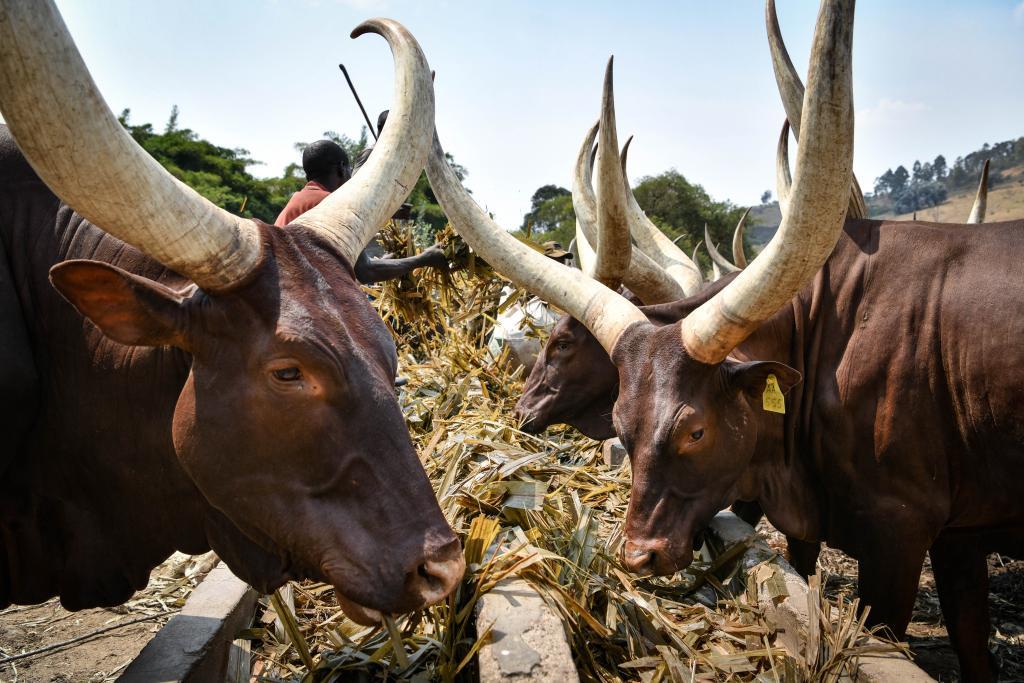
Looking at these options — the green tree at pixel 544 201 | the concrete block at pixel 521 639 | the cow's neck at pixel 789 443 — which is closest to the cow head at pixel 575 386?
the cow's neck at pixel 789 443

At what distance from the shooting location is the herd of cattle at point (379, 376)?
160 centimetres

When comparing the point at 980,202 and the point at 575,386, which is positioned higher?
the point at 980,202

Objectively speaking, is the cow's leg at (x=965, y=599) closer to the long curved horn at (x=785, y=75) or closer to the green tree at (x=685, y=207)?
the long curved horn at (x=785, y=75)

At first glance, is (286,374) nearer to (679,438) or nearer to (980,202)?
(679,438)

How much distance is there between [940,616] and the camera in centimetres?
423

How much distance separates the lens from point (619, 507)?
3.52 meters

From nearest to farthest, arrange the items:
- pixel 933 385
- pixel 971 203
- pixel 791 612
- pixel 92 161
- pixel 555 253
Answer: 1. pixel 92 161
2. pixel 791 612
3. pixel 933 385
4. pixel 555 253
5. pixel 971 203

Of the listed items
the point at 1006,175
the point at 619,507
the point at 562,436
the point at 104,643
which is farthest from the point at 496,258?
the point at 1006,175

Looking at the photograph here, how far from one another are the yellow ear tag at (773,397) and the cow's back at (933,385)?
346 millimetres

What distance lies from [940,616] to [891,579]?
6.11 feet

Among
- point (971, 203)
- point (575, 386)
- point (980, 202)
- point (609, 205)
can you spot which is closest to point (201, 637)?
point (575, 386)

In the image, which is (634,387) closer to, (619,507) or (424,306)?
(619,507)

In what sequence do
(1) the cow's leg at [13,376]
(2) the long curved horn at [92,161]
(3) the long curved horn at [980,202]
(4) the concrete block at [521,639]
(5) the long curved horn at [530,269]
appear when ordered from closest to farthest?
(2) the long curved horn at [92,161], (1) the cow's leg at [13,376], (4) the concrete block at [521,639], (5) the long curved horn at [530,269], (3) the long curved horn at [980,202]

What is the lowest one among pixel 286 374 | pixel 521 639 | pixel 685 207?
pixel 521 639
